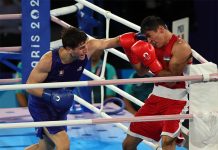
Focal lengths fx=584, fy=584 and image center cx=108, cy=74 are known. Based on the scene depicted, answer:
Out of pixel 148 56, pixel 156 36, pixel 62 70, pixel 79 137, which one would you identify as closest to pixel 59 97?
pixel 62 70

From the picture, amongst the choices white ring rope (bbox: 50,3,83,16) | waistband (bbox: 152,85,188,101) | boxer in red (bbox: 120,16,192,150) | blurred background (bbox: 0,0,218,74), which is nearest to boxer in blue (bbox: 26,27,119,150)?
boxer in red (bbox: 120,16,192,150)

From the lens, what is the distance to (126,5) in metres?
Result: 6.52

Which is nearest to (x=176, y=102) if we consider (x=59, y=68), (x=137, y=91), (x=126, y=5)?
(x=59, y=68)

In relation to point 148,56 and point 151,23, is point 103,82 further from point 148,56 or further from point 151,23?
point 151,23

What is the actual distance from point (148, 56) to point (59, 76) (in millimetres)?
513

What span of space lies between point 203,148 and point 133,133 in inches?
20.2

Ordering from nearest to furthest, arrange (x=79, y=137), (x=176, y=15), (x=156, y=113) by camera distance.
Answer: (x=156, y=113)
(x=79, y=137)
(x=176, y=15)

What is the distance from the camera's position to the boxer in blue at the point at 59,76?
312cm

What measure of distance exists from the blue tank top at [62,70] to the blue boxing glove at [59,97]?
6.7 inches

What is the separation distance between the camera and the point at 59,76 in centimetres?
329

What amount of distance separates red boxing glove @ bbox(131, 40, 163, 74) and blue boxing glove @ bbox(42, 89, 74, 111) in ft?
1.55

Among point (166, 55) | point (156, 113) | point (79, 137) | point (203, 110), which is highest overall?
point (166, 55)

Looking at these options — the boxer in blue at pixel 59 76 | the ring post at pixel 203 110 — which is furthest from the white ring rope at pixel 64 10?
the ring post at pixel 203 110

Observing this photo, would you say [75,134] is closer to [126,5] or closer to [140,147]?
[140,147]
